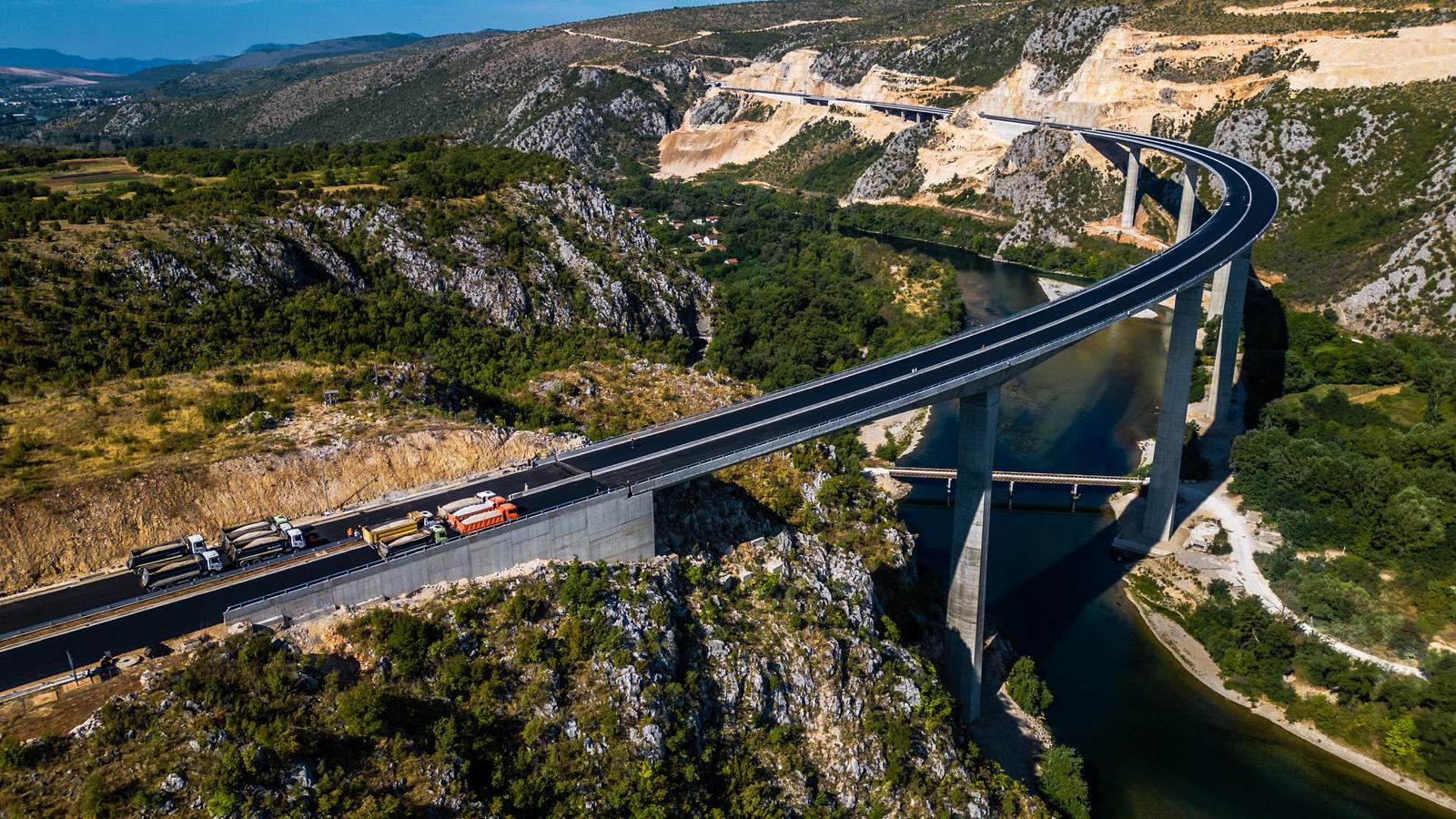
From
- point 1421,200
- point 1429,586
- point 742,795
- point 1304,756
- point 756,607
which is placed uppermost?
point 1421,200

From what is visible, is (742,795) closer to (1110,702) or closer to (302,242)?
(1110,702)

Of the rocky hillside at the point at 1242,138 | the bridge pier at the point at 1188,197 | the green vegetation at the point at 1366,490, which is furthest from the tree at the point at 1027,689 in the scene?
the bridge pier at the point at 1188,197

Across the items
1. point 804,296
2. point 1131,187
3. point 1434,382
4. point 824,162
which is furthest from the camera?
point 824,162

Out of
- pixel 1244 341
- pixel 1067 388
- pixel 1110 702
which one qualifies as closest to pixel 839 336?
pixel 1067 388

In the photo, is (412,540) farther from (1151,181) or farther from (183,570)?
(1151,181)

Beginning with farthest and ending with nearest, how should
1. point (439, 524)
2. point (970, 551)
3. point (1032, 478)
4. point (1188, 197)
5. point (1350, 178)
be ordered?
point (1350, 178), point (1188, 197), point (1032, 478), point (970, 551), point (439, 524)

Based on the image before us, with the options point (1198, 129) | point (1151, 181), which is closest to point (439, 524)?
point (1151, 181)

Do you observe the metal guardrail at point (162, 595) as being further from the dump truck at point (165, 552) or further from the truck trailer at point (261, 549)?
the dump truck at point (165, 552)
